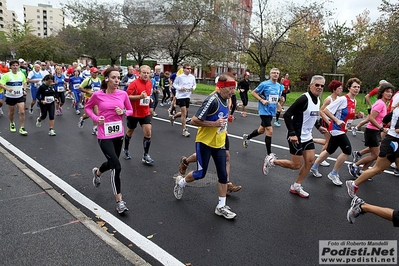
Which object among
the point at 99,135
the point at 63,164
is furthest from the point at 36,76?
the point at 99,135

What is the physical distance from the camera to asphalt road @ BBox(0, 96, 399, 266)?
3713 mm

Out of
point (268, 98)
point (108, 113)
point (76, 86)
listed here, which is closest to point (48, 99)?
point (76, 86)

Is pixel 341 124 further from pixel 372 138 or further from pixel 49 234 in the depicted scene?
pixel 49 234

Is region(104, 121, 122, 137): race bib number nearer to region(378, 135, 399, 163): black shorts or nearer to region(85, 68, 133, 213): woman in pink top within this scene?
region(85, 68, 133, 213): woman in pink top

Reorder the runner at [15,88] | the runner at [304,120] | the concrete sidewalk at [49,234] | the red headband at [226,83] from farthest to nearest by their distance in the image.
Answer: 1. the runner at [15,88]
2. the runner at [304,120]
3. the red headband at [226,83]
4. the concrete sidewalk at [49,234]

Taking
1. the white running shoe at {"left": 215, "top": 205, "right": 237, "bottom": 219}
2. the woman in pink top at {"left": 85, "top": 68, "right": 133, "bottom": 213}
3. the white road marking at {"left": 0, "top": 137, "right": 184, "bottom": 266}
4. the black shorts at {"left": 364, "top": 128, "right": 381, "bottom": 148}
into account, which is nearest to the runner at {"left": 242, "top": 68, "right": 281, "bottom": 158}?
the black shorts at {"left": 364, "top": 128, "right": 381, "bottom": 148}

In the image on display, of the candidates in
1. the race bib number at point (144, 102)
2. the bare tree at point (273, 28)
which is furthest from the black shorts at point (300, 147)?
the bare tree at point (273, 28)

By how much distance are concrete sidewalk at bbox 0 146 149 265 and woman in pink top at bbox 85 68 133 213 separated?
0.67m

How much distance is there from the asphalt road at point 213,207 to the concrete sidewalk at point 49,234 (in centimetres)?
22

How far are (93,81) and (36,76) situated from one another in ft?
7.53

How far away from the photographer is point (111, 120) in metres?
4.81

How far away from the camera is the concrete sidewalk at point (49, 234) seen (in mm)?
3391

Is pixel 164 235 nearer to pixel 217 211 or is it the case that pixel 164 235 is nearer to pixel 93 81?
pixel 217 211

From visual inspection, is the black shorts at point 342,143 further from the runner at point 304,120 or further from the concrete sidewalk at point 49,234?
the concrete sidewalk at point 49,234
